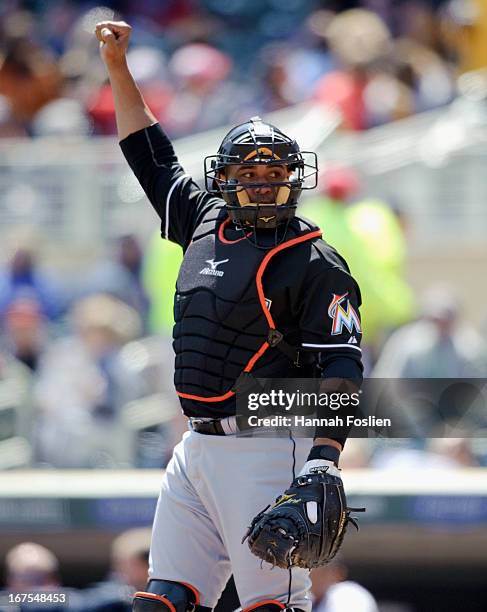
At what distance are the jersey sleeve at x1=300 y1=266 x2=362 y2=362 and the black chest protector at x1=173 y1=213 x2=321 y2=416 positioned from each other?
0.35 ft

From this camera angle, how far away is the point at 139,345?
7316mm

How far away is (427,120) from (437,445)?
338 centimetres

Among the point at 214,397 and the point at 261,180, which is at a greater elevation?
the point at 261,180

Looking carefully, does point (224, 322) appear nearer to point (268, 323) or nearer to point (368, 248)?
point (268, 323)

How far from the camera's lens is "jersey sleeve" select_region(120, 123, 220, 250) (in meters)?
4.18

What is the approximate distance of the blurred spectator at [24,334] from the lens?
7.36 m

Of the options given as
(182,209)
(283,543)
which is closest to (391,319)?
(182,209)

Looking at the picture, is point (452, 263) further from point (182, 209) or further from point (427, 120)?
point (182, 209)

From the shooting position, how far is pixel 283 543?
345cm

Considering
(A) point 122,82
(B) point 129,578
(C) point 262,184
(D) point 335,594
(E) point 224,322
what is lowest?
(D) point 335,594

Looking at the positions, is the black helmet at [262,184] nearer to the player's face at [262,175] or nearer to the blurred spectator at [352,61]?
the player's face at [262,175]

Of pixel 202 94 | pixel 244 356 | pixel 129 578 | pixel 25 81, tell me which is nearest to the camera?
pixel 244 356

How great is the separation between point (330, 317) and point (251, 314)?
223mm

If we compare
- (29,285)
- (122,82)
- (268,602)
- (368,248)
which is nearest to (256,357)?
(268,602)
